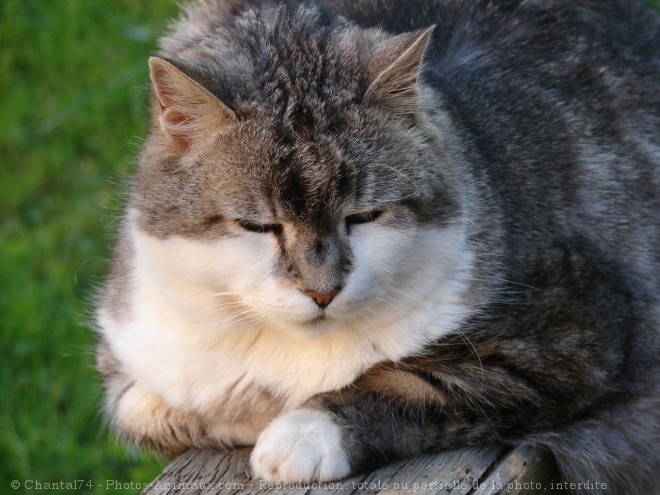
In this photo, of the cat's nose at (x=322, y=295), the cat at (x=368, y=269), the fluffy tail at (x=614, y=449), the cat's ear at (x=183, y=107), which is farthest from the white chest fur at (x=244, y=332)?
the fluffy tail at (x=614, y=449)

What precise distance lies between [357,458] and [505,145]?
3.56 ft

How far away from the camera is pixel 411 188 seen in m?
2.68

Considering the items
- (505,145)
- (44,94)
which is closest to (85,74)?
(44,94)

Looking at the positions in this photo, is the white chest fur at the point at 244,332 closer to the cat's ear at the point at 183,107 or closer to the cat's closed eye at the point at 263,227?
the cat's closed eye at the point at 263,227

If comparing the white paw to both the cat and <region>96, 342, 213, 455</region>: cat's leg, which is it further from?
<region>96, 342, 213, 455</region>: cat's leg

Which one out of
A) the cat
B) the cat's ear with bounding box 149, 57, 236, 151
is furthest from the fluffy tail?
the cat's ear with bounding box 149, 57, 236, 151

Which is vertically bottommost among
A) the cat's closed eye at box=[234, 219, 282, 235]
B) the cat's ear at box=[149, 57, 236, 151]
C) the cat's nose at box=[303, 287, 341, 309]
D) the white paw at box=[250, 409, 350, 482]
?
the white paw at box=[250, 409, 350, 482]

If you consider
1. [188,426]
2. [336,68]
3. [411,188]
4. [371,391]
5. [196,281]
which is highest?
[336,68]

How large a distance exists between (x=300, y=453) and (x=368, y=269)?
1.54 feet

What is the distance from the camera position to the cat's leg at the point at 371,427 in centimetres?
258

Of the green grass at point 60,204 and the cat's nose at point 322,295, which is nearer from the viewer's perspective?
the cat's nose at point 322,295

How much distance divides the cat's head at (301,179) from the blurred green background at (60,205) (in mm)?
1597

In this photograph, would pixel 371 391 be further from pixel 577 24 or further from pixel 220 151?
pixel 577 24

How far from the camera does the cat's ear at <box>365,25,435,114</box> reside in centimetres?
265
